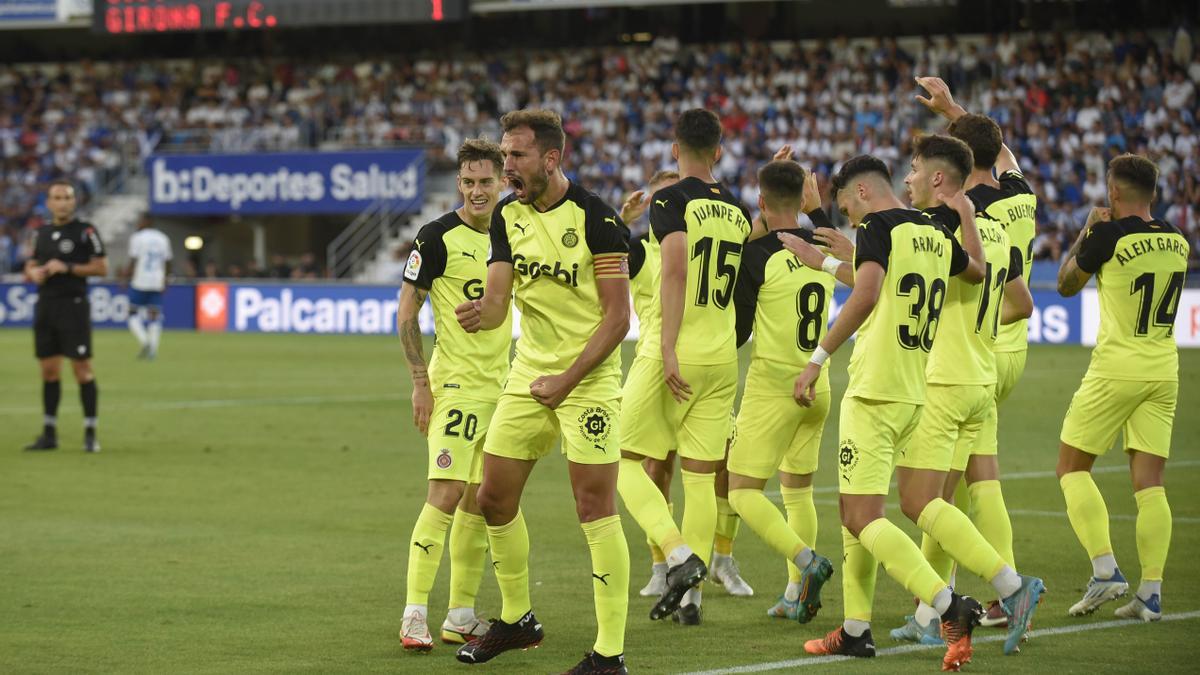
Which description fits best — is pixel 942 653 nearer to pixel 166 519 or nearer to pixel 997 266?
pixel 997 266

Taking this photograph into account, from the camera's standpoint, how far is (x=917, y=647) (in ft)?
23.8

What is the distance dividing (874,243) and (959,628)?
1.62 m

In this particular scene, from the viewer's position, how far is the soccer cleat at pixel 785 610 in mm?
8023

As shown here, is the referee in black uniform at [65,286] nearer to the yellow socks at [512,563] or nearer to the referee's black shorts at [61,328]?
the referee's black shorts at [61,328]

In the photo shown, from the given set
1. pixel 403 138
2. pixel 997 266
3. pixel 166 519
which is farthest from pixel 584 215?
pixel 403 138

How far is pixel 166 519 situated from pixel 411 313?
4.43 m

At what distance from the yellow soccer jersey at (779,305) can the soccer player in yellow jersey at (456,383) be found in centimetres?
140

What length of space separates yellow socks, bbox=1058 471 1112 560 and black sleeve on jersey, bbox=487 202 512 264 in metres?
3.28

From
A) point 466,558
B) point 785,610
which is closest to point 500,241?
point 466,558

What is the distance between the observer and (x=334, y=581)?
8.99m

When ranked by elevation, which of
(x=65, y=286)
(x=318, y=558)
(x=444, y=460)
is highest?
(x=65, y=286)

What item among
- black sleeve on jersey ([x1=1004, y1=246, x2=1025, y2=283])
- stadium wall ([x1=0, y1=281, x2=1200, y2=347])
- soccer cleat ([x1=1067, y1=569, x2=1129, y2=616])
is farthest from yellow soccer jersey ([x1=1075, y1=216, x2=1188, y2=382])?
stadium wall ([x1=0, y1=281, x2=1200, y2=347])

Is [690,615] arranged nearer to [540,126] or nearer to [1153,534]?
[1153,534]

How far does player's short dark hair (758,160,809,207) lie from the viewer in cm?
833
